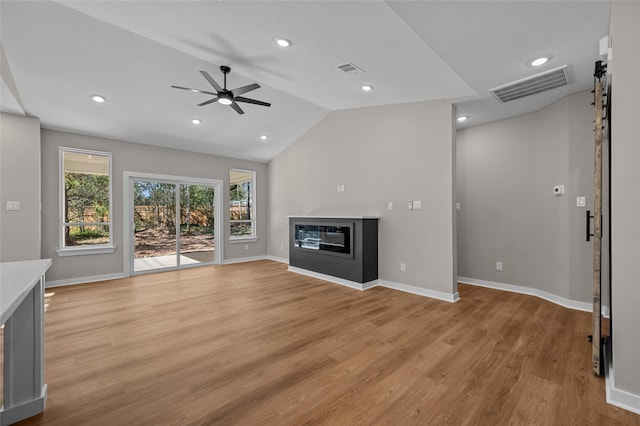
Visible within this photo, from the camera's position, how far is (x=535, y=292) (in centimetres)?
391

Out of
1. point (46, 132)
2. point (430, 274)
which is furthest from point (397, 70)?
point (46, 132)

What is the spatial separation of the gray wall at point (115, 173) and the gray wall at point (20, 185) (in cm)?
38

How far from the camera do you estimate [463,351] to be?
239 cm

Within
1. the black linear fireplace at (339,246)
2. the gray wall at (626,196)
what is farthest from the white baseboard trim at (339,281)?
the gray wall at (626,196)

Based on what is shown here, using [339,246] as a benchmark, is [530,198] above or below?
above

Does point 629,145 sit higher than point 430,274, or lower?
higher

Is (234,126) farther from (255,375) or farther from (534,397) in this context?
(534,397)

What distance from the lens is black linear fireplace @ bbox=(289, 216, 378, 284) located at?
4.46m

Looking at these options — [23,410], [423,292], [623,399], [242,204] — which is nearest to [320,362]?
[23,410]

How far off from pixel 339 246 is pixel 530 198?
297cm

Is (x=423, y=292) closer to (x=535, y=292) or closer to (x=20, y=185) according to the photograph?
(x=535, y=292)

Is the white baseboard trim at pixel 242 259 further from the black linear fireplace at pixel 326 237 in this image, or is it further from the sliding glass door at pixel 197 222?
the black linear fireplace at pixel 326 237

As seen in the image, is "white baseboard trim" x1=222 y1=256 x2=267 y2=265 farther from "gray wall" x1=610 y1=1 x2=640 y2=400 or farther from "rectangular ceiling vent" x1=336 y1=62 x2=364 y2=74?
"gray wall" x1=610 y1=1 x2=640 y2=400

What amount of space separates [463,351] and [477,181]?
3.03 metres
